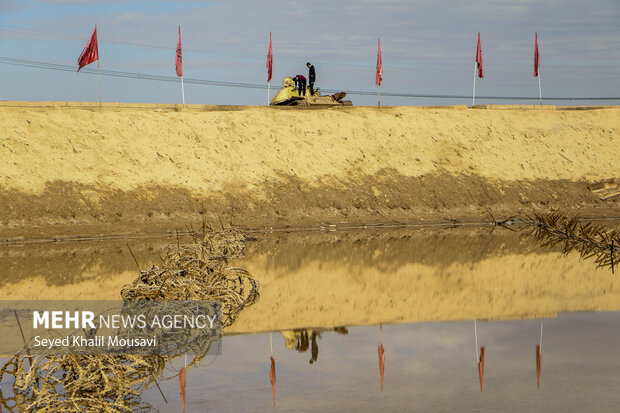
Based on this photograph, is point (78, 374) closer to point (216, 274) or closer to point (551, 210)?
point (216, 274)

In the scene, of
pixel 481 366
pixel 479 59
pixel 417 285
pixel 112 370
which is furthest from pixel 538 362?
pixel 479 59

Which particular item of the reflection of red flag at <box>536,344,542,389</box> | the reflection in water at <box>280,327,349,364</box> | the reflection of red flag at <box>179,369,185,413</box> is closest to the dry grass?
the reflection of red flag at <box>179,369,185,413</box>

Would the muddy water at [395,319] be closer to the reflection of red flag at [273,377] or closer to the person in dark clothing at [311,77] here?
the reflection of red flag at [273,377]

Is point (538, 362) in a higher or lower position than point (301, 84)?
lower

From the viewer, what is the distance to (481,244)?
3381 centimetres

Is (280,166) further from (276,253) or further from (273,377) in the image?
(273,377)

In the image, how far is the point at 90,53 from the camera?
49.9m

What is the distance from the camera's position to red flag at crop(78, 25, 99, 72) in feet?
163

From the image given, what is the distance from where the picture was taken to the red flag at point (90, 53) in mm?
49625

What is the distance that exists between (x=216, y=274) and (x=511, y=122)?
42.1 metres

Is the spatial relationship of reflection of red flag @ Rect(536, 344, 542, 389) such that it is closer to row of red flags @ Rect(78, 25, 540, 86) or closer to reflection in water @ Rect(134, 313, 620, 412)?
reflection in water @ Rect(134, 313, 620, 412)

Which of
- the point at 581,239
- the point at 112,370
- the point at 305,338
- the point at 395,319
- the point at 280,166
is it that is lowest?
the point at 581,239

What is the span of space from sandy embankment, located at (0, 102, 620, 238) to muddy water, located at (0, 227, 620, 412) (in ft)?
20.0

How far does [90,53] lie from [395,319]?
35.6 meters
